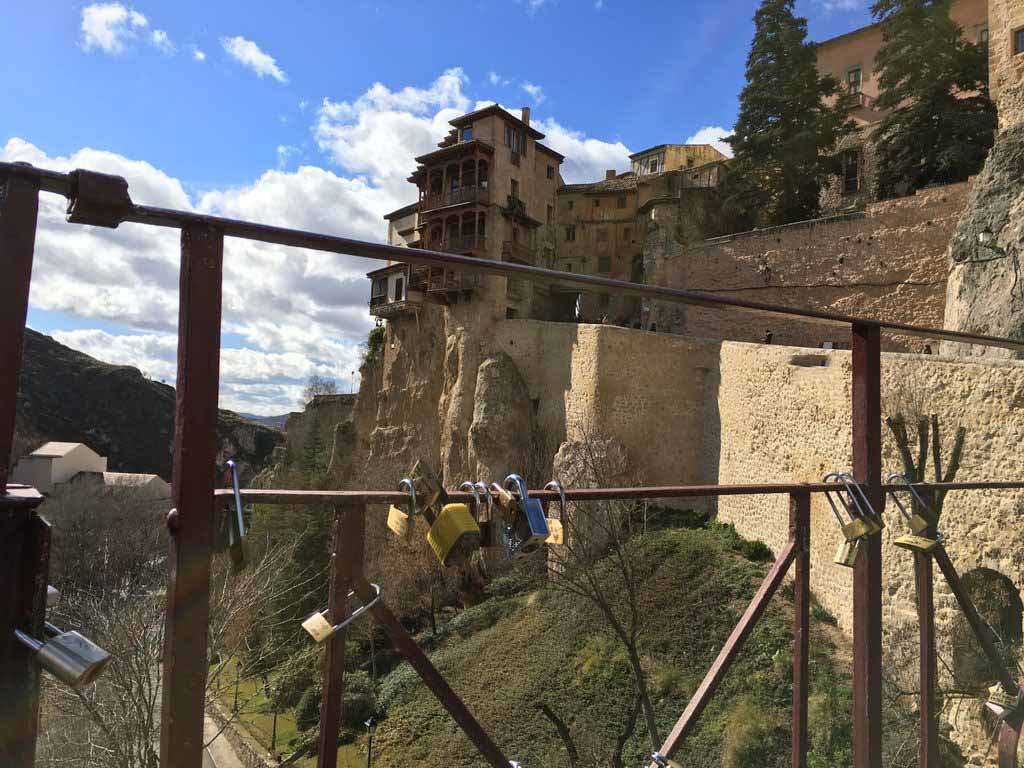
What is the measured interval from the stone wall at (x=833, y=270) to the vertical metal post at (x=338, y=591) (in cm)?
1964

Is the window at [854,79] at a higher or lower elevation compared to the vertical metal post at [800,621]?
higher

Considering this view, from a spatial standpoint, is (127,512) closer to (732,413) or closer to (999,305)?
(732,413)

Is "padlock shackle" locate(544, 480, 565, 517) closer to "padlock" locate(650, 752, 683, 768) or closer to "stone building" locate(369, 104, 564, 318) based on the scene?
"padlock" locate(650, 752, 683, 768)

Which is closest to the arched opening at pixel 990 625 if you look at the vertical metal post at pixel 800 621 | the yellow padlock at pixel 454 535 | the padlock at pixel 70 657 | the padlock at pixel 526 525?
the vertical metal post at pixel 800 621

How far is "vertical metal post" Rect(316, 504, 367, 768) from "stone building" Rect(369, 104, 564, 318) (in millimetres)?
22546

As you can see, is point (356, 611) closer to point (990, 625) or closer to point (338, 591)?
point (338, 591)

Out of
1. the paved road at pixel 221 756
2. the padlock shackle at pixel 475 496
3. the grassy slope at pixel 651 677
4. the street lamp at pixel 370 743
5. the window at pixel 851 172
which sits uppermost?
the window at pixel 851 172

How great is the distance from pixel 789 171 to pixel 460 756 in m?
22.6

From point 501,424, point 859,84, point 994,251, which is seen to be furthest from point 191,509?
point 859,84

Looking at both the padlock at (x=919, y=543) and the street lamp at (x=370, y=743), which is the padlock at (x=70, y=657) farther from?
the street lamp at (x=370, y=743)

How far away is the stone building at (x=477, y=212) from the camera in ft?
83.4

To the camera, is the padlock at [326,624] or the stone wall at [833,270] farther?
the stone wall at [833,270]

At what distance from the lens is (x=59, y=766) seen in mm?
10164

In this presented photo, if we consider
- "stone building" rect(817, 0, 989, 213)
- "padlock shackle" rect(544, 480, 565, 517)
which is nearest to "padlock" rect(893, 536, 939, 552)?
"padlock shackle" rect(544, 480, 565, 517)
